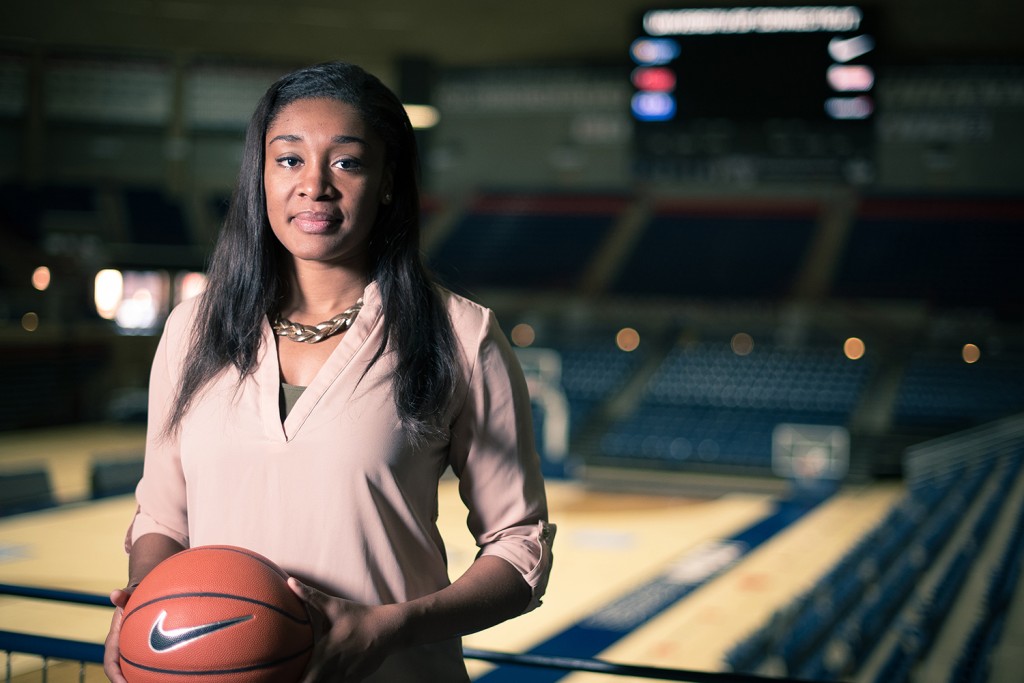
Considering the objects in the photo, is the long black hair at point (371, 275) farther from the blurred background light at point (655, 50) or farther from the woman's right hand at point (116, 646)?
the blurred background light at point (655, 50)

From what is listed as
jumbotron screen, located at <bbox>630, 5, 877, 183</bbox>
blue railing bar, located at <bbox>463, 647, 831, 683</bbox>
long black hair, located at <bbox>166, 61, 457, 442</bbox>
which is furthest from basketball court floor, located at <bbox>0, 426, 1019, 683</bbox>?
long black hair, located at <bbox>166, 61, 457, 442</bbox>

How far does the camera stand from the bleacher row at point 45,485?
30.2ft

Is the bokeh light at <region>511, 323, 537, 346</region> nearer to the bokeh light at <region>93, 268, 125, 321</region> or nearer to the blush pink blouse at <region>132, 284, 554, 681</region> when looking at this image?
the bokeh light at <region>93, 268, 125, 321</region>

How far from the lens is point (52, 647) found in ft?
6.17

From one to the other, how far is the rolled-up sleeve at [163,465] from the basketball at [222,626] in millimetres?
185

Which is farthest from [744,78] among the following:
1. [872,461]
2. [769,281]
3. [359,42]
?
[769,281]

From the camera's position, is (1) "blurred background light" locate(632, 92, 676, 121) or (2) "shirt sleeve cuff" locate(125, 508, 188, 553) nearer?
(2) "shirt sleeve cuff" locate(125, 508, 188, 553)

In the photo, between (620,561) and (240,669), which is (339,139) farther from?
(620,561)

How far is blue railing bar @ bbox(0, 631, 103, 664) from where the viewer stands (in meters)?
1.84

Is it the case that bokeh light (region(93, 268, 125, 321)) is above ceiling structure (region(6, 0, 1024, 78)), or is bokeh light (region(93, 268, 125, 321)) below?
below

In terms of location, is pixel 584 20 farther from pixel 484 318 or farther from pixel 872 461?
pixel 484 318

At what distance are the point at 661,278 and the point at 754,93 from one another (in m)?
9.62

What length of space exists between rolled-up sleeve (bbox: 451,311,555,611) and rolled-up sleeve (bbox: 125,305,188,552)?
0.33 meters

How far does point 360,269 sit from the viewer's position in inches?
51.1
